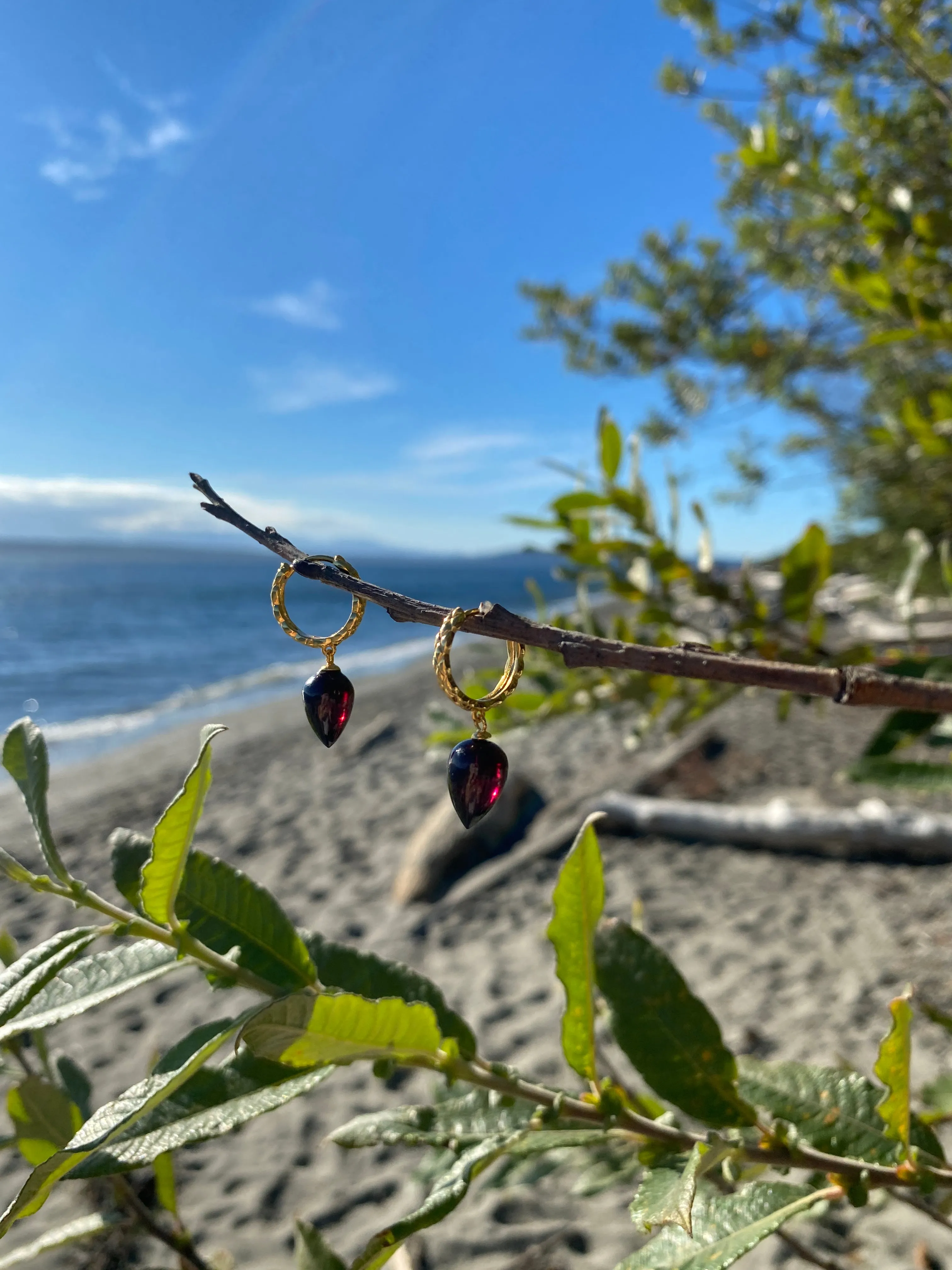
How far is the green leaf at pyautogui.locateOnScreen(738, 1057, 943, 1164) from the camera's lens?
0.94m

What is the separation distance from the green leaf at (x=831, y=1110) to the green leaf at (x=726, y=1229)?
89 mm

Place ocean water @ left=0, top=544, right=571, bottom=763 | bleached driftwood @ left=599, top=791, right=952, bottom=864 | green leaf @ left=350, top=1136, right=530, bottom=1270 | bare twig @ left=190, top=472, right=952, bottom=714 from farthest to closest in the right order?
ocean water @ left=0, top=544, right=571, bottom=763
bleached driftwood @ left=599, top=791, right=952, bottom=864
green leaf @ left=350, top=1136, right=530, bottom=1270
bare twig @ left=190, top=472, right=952, bottom=714

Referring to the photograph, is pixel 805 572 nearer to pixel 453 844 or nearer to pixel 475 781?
pixel 475 781

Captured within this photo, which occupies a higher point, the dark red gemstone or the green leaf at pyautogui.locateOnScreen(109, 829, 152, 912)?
the dark red gemstone

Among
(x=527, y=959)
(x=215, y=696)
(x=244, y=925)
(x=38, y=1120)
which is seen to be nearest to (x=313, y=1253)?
(x=38, y=1120)

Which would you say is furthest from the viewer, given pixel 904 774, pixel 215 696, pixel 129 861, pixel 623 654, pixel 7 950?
pixel 215 696

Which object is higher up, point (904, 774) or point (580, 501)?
point (580, 501)

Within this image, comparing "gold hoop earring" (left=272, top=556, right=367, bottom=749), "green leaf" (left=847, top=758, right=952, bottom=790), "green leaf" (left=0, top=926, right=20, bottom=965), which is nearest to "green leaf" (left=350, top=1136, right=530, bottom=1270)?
"gold hoop earring" (left=272, top=556, right=367, bottom=749)

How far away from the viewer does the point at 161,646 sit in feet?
101

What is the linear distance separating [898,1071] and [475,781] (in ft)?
1.61

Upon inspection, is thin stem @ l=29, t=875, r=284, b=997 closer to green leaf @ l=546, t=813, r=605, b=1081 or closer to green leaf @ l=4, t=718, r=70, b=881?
green leaf @ l=4, t=718, r=70, b=881

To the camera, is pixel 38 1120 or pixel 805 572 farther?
pixel 805 572

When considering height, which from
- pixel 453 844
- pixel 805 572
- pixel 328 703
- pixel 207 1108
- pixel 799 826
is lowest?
pixel 453 844

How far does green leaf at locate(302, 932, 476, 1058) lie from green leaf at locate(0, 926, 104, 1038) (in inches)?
10.2
